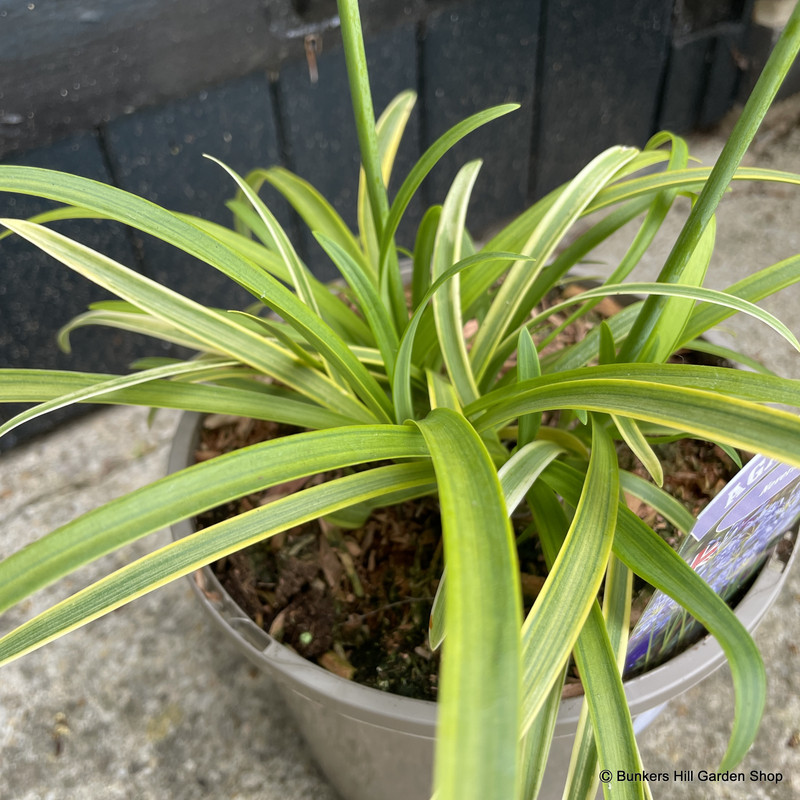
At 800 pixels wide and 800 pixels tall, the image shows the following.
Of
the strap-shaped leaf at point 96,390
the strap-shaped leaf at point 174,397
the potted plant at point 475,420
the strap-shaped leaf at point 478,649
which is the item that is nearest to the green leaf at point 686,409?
the potted plant at point 475,420

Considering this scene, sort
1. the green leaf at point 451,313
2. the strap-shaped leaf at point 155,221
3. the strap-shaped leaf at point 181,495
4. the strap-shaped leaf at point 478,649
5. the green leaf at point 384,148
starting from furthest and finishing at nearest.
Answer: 1. the green leaf at point 384,148
2. the green leaf at point 451,313
3. the strap-shaped leaf at point 155,221
4. the strap-shaped leaf at point 181,495
5. the strap-shaped leaf at point 478,649

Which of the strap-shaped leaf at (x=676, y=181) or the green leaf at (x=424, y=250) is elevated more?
the strap-shaped leaf at (x=676, y=181)

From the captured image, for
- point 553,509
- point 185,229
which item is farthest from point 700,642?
point 185,229

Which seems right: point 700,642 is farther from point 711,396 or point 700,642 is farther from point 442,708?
point 442,708

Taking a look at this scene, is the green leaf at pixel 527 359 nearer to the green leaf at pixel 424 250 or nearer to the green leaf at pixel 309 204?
the green leaf at pixel 424 250

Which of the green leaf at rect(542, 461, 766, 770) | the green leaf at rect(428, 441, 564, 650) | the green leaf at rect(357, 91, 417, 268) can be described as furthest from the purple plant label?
the green leaf at rect(357, 91, 417, 268)

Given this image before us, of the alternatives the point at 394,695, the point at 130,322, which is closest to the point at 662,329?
the point at 394,695

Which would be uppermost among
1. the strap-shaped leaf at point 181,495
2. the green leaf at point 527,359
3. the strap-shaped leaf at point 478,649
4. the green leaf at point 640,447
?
the strap-shaped leaf at point 478,649

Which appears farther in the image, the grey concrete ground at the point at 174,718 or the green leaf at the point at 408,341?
the grey concrete ground at the point at 174,718

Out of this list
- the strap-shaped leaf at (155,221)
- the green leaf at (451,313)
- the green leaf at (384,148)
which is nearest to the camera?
the strap-shaped leaf at (155,221)

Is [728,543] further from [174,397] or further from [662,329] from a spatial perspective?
[174,397]
